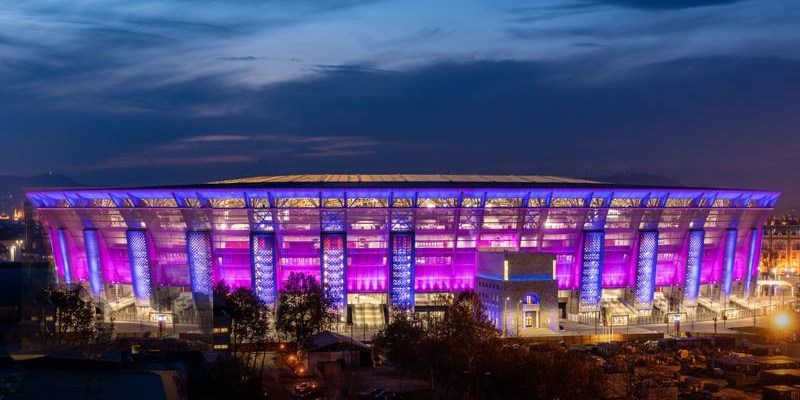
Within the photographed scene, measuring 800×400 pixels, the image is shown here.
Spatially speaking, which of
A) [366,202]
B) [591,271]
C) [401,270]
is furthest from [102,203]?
[591,271]

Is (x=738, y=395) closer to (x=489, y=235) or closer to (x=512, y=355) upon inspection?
(x=512, y=355)

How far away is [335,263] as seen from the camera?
81.9 m

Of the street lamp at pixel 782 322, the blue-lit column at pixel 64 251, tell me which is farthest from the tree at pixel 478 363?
the blue-lit column at pixel 64 251

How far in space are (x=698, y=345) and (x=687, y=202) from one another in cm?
2270

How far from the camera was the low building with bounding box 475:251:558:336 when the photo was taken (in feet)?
256

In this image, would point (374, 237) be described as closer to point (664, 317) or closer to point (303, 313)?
point (303, 313)

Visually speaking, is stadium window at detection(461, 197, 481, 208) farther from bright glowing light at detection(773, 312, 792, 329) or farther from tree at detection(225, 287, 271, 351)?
bright glowing light at detection(773, 312, 792, 329)

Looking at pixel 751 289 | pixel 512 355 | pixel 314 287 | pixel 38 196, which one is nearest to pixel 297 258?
pixel 314 287

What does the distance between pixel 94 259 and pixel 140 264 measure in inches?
223

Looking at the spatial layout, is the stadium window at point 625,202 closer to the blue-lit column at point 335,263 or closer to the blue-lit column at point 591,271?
the blue-lit column at point 591,271

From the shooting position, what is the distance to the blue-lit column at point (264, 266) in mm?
81688

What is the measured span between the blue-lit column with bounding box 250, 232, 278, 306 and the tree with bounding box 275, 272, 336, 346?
15.7ft

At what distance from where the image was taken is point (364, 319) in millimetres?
82188

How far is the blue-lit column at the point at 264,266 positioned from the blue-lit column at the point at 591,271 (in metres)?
27.5
